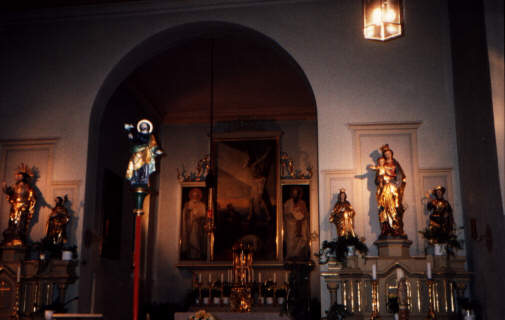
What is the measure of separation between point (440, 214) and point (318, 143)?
209 cm

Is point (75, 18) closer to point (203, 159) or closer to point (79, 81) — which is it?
point (79, 81)

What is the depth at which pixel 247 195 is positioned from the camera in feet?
47.8

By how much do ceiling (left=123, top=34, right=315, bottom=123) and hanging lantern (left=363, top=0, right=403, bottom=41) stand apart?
601 centimetres

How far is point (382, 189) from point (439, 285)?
1528 mm

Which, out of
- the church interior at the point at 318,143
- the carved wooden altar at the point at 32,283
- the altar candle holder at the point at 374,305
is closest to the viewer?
the altar candle holder at the point at 374,305

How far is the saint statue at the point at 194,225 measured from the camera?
46.5 feet

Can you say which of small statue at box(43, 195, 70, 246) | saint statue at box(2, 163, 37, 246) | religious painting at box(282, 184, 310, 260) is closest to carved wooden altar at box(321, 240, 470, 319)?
small statue at box(43, 195, 70, 246)

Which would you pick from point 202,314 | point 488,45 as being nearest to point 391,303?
point 202,314

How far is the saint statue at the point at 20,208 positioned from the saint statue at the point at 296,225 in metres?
6.78

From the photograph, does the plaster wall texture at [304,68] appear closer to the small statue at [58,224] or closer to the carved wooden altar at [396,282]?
the small statue at [58,224]

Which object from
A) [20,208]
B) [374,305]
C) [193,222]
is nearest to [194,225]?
[193,222]

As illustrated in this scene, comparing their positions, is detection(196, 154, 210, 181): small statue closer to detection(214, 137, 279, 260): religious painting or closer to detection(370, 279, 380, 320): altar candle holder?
detection(214, 137, 279, 260): religious painting

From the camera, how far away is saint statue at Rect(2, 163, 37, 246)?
343 inches

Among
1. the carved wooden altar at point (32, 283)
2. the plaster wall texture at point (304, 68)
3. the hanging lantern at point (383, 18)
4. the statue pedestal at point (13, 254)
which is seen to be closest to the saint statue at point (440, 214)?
the plaster wall texture at point (304, 68)
